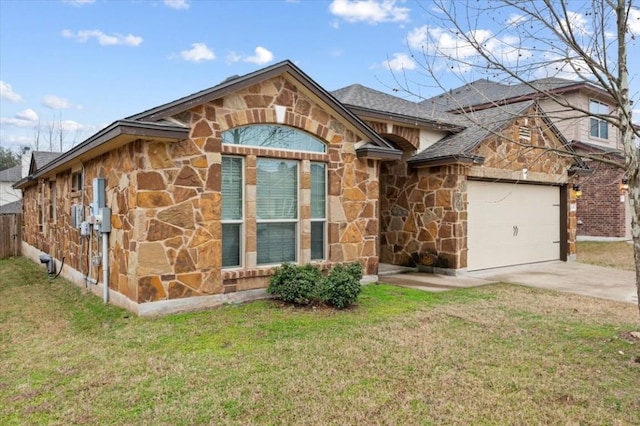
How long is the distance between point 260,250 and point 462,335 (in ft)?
11.6

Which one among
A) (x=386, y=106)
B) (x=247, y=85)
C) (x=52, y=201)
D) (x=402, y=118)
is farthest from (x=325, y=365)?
(x=52, y=201)

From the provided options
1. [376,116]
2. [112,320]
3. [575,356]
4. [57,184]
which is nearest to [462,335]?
[575,356]

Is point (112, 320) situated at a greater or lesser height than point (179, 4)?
lesser

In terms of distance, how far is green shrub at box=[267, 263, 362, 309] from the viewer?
22.7 feet

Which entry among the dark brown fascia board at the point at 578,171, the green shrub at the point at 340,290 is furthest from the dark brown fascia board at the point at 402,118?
the green shrub at the point at 340,290

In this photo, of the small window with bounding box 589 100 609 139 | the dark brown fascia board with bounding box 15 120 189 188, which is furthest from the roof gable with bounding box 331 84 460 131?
the small window with bounding box 589 100 609 139

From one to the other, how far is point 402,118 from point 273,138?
4.25 metres

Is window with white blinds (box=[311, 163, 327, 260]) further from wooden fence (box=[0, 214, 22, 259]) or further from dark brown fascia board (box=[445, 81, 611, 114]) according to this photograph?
wooden fence (box=[0, 214, 22, 259])

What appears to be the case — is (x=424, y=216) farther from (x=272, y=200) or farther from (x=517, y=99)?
(x=517, y=99)

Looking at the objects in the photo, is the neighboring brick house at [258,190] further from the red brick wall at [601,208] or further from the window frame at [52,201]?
the red brick wall at [601,208]

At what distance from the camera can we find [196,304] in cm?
684

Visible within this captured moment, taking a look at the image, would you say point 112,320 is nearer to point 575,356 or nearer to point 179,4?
point 575,356

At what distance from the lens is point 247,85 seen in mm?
7188

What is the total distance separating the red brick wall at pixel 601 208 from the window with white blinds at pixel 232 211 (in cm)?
1657
